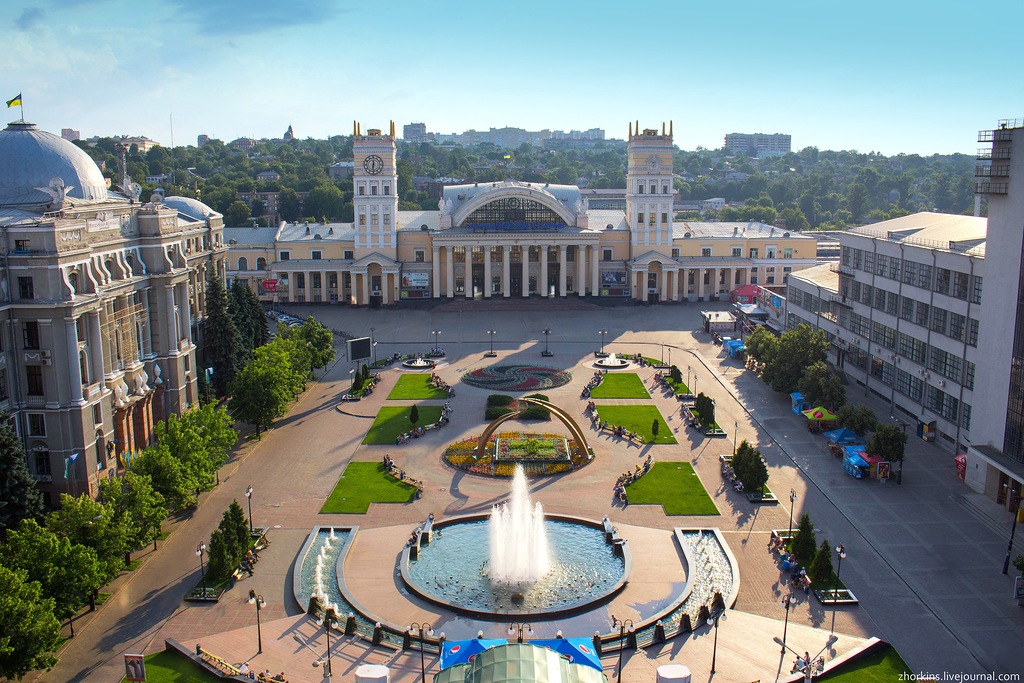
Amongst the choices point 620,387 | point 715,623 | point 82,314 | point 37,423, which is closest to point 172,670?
point 37,423

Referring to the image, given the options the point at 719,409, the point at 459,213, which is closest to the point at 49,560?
the point at 719,409

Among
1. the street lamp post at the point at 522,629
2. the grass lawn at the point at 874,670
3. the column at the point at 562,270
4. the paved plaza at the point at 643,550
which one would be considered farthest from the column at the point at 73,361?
the column at the point at 562,270

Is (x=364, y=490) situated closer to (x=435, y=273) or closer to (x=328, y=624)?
(x=328, y=624)

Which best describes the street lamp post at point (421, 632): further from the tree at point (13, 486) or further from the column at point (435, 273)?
the column at point (435, 273)

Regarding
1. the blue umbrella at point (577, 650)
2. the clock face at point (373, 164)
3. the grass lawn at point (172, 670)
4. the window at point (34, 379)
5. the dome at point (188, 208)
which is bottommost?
the grass lawn at point (172, 670)

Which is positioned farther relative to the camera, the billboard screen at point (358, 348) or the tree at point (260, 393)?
the billboard screen at point (358, 348)

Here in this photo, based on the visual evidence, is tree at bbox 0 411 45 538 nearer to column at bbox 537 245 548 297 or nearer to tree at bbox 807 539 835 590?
tree at bbox 807 539 835 590
